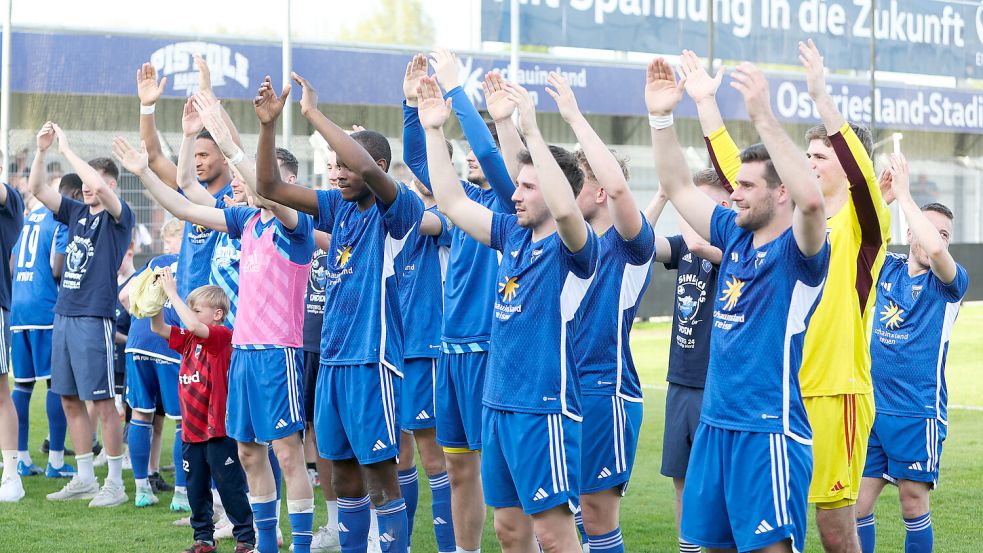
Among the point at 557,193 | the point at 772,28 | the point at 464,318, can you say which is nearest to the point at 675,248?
the point at 464,318

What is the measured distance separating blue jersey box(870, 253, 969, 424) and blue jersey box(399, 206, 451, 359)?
2318 mm

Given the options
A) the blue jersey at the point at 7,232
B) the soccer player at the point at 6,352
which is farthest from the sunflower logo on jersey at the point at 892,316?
the blue jersey at the point at 7,232

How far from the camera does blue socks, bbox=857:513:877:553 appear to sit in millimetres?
5930

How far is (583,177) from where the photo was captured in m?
4.80

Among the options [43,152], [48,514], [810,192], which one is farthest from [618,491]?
[43,152]

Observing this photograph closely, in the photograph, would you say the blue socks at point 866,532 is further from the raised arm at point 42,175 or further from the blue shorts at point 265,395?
the raised arm at point 42,175

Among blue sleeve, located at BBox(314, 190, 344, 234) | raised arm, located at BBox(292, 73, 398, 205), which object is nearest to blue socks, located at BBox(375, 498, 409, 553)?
blue sleeve, located at BBox(314, 190, 344, 234)

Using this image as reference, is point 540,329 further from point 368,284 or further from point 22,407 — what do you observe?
point 22,407

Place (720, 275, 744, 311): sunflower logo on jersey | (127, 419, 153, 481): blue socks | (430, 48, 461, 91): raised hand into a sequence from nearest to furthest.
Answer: (720, 275, 744, 311): sunflower logo on jersey
(430, 48, 461, 91): raised hand
(127, 419, 153, 481): blue socks

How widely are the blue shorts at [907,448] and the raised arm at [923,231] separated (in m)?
0.75

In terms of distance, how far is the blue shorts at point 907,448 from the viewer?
5.89 metres

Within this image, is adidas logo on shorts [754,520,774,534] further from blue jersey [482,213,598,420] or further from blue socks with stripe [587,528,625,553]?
blue socks with stripe [587,528,625,553]

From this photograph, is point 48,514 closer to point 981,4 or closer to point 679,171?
point 679,171

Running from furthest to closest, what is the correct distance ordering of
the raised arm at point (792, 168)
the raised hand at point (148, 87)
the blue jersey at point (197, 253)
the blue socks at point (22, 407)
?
the blue socks at point (22, 407) < the blue jersey at point (197, 253) < the raised hand at point (148, 87) < the raised arm at point (792, 168)
